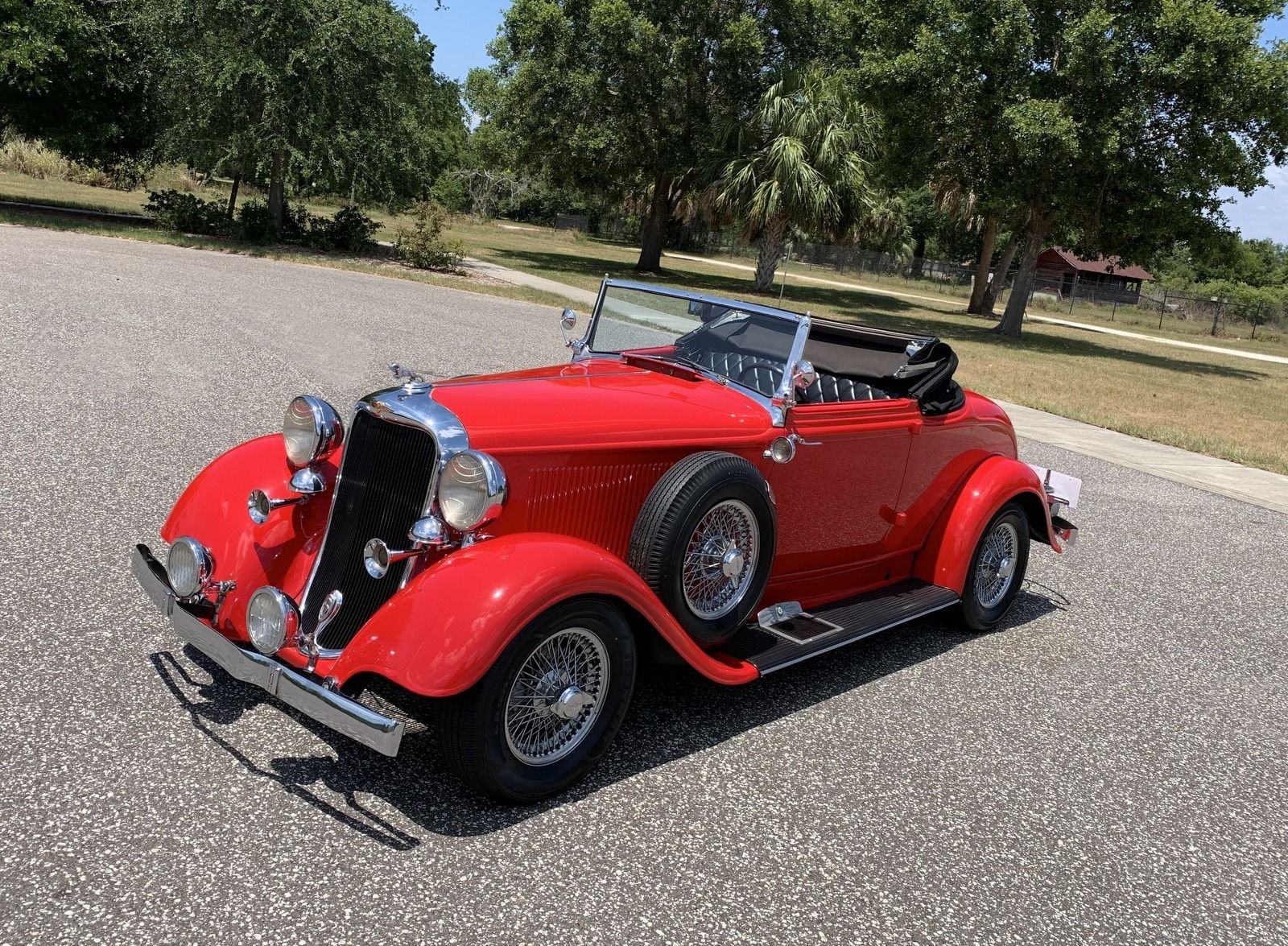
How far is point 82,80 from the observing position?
74.5ft

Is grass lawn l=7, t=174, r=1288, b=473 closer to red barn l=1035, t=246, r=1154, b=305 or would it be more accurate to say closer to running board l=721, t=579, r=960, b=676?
red barn l=1035, t=246, r=1154, b=305

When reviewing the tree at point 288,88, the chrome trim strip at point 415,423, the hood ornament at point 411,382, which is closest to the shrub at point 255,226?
the tree at point 288,88

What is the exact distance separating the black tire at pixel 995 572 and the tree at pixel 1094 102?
1741cm

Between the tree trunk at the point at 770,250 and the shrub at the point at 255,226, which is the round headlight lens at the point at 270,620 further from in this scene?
the tree trunk at the point at 770,250

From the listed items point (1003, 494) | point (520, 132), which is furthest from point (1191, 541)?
point (520, 132)

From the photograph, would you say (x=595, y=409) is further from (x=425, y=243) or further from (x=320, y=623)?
(x=425, y=243)

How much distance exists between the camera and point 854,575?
196 inches

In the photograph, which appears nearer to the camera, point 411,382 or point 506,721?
point 506,721

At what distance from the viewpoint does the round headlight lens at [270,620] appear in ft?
10.4

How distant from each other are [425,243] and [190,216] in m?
6.19

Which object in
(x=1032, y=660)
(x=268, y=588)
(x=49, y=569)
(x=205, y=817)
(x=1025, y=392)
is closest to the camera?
(x=205, y=817)

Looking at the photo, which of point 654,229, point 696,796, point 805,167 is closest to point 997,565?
point 696,796

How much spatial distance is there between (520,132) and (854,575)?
89.0ft

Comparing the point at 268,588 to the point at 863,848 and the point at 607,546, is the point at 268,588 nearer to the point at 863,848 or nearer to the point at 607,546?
the point at 607,546
